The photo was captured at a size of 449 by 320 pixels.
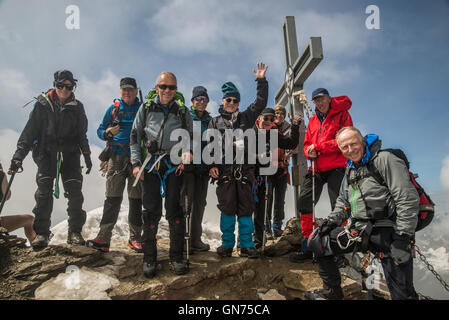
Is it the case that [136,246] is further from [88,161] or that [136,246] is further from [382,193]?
[382,193]

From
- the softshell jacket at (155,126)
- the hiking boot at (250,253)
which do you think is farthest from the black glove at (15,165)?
the hiking boot at (250,253)

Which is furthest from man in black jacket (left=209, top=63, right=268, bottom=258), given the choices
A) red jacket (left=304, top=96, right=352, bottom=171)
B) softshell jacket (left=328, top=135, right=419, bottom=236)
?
softshell jacket (left=328, top=135, right=419, bottom=236)

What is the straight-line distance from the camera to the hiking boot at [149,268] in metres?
4.32

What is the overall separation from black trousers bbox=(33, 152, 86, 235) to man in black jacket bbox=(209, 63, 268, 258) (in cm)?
307

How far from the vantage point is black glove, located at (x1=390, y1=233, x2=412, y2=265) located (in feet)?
9.76

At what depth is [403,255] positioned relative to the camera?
298cm

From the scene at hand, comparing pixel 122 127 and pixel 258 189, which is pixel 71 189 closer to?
pixel 122 127

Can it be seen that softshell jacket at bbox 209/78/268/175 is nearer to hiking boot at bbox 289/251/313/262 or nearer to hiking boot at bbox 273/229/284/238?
hiking boot at bbox 289/251/313/262

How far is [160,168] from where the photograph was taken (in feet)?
15.1

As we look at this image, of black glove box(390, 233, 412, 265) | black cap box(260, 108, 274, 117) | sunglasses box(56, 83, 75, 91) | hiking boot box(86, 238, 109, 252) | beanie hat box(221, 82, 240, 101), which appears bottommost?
hiking boot box(86, 238, 109, 252)

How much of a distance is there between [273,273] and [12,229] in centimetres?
559

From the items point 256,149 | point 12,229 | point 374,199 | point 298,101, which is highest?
point 298,101
